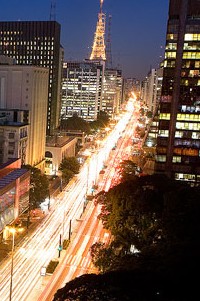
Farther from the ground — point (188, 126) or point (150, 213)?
point (188, 126)

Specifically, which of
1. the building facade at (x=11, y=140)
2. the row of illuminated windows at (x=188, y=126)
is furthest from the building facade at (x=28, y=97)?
the row of illuminated windows at (x=188, y=126)

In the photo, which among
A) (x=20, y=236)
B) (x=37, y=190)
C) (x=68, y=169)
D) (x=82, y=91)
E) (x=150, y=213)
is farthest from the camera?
(x=82, y=91)

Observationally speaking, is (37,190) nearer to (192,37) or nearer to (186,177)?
(186,177)

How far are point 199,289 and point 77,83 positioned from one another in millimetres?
151412

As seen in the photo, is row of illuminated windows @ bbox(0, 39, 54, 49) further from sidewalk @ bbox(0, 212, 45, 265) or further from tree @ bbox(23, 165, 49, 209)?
sidewalk @ bbox(0, 212, 45, 265)

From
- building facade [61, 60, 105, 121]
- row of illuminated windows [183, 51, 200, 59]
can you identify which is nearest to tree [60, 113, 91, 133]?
building facade [61, 60, 105, 121]

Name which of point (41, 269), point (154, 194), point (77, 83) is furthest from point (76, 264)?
point (77, 83)

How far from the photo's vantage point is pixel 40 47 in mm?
121812

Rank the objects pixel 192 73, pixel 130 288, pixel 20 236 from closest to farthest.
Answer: pixel 130 288, pixel 20 236, pixel 192 73

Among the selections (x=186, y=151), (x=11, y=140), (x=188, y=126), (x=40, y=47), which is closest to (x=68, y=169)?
(x=11, y=140)

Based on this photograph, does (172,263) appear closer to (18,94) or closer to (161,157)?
(161,157)

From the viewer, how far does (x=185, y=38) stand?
62031 mm

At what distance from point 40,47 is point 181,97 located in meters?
68.9

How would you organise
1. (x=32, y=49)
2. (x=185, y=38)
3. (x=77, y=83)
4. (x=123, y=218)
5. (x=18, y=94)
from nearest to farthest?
(x=123, y=218) < (x=185, y=38) < (x=18, y=94) < (x=32, y=49) < (x=77, y=83)
